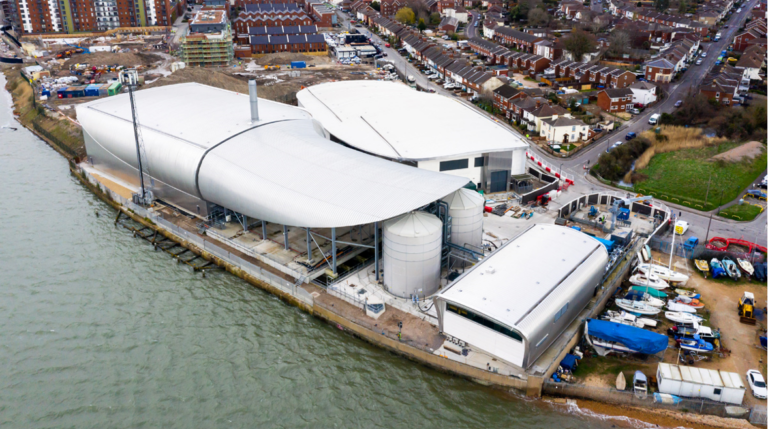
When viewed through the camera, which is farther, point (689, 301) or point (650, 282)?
point (650, 282)

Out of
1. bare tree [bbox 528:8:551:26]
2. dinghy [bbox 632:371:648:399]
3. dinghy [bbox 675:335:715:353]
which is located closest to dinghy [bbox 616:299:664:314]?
dinghy [bbox 675:335:715:353]

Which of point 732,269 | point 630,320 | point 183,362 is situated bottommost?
point 183,362

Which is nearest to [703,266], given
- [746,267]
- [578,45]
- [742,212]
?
[746,267]

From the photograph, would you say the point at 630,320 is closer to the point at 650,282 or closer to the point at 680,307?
the point at 680,307

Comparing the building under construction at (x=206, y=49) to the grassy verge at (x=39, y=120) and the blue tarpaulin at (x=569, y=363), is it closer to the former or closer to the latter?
the grassy verge at (x=39, y=120)

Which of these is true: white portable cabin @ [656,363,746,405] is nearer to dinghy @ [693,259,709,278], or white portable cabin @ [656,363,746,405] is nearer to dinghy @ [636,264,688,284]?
dinghy @ [636,264,688,284]

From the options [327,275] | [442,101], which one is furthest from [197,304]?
[442,101]
